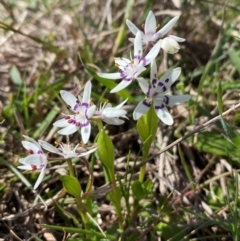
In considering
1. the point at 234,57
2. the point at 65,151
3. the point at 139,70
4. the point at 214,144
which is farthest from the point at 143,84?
the point at 234,57

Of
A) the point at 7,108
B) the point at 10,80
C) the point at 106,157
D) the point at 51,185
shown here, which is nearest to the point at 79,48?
the point at 10,80

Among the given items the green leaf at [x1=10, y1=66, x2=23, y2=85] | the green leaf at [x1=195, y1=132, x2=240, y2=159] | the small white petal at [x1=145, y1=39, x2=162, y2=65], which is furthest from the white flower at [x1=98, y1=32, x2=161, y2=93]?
the green leaf at [x1=10, y1=66, x2=23, y2=85]

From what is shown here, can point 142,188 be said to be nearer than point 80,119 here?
No

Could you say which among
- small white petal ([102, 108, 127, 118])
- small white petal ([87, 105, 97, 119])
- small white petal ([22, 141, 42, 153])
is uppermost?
small white petal ([87, 105, 97, 119])

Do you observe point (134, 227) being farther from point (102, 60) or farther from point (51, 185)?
point (102, 60)

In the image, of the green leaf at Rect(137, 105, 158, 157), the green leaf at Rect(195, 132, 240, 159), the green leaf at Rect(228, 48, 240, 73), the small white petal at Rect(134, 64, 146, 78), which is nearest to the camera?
the small white petal at Rect(134, 64, 146, 78)

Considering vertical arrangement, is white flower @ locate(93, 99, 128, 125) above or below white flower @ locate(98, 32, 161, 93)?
below

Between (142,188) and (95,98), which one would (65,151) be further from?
(95,98)

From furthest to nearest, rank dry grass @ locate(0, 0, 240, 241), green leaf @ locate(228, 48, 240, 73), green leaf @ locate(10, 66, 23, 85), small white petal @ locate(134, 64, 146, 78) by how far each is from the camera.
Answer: green leaf @ locate(10, 66, 23, 85) → green leaf @ locate(228, 48, 240, 73) → dry grass @ locate(0, 0, 240, 241) → small white petal @ locate(134, 64, 146, 78)

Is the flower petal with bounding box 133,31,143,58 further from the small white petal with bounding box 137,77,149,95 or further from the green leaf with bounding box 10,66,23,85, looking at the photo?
the green leaf with bounding box 10,66,23,85
